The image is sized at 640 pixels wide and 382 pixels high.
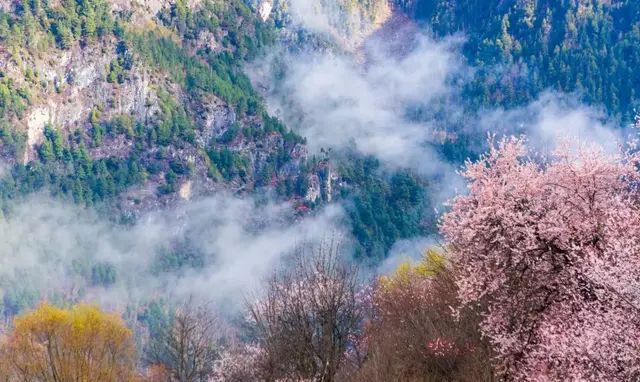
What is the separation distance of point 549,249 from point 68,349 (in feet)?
123

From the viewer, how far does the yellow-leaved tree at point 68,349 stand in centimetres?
4419

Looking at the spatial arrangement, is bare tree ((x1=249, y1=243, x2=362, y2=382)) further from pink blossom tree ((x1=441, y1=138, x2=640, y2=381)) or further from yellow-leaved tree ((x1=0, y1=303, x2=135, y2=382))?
yellow-leaved tree ((x1=0, y1=303, x2=135, y2=382))

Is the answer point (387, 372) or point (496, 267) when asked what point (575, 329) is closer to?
point (496, 267)

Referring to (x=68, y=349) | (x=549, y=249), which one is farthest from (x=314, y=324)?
(x=68, y=349)

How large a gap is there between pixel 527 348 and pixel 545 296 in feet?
5.89

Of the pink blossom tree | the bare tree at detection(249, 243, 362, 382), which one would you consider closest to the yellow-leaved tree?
the bare tree at detection(249, 243, 362, 382)

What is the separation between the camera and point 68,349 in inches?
2026

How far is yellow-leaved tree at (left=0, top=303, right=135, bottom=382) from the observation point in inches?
1740

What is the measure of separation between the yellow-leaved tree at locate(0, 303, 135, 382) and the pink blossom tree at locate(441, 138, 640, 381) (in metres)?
25.7

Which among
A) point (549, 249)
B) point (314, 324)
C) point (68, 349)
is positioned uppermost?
point (68, 349)

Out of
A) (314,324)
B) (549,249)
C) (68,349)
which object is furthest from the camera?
(68,349)

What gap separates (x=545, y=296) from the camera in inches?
969

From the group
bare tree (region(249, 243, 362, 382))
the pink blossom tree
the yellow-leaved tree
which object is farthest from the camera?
the yellow-leaved tree

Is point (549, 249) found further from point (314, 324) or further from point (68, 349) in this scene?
point (68, 349)
